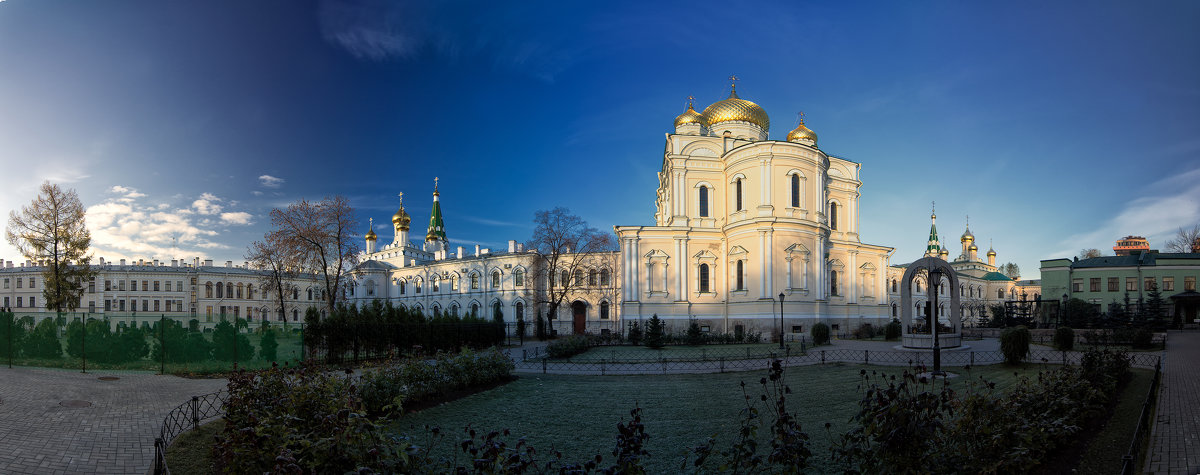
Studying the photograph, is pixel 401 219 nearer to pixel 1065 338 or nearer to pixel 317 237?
pixel 317 237

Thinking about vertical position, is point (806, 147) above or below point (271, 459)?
above

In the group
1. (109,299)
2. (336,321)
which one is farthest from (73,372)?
(109,299)

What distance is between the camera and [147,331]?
20172 millimetres

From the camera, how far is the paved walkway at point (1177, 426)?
6.61m

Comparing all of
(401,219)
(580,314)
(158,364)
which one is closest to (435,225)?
(401,219)

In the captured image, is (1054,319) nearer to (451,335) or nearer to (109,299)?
(451,335)

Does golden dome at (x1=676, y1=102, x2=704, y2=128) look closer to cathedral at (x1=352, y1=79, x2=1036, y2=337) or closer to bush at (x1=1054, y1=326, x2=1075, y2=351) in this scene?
cathedral at (x1=352, y1=79, x2=1036, y2=337)

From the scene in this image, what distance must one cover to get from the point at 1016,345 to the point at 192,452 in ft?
62.5

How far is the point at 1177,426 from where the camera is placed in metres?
8.39

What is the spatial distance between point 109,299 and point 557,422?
242 ft

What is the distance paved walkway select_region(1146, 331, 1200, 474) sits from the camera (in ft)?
21.7

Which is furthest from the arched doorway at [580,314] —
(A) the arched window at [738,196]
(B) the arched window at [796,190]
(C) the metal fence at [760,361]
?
(C) the metal fence at [760,361]

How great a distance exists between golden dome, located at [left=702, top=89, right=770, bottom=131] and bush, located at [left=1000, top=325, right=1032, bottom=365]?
23965 millimetres

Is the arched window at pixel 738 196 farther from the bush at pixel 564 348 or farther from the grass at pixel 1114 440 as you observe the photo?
the grass at pixel 1114 440
